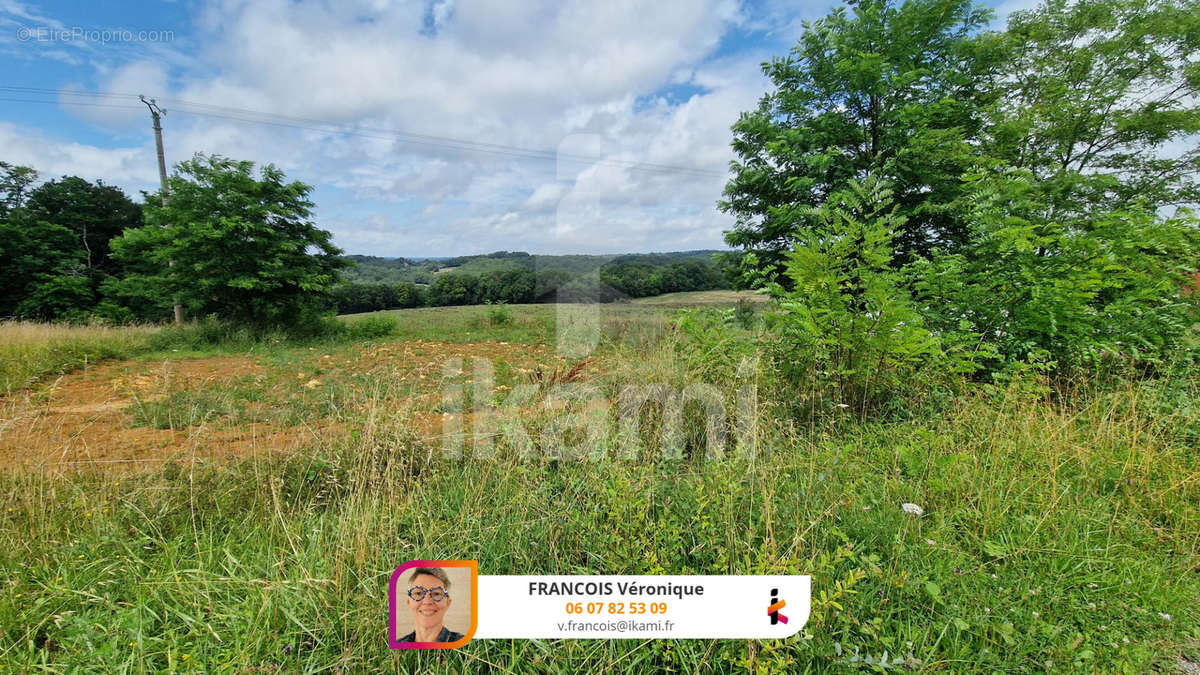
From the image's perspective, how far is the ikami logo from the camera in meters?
1.50

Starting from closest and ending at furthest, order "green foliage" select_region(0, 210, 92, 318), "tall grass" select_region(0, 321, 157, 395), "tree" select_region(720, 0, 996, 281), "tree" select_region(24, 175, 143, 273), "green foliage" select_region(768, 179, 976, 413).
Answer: "green foliage" select_region(768, 179, 976, 413), "tall grass" select_region(0, 321, 157, 395), "tree" select_region(720, 0, 996, 281), "green foliage" select_region(0, 210, 92, 318), "tree" select_region(24, 175, 143, 273)

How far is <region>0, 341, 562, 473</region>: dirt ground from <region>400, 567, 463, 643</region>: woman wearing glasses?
174 centimetres

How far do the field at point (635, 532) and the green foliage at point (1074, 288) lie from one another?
49 centimetres

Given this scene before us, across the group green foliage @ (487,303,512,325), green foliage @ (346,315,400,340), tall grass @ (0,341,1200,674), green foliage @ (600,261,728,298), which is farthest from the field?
green foliage @ (487,303,512,325)

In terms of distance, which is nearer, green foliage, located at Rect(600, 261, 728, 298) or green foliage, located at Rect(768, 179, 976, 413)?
green foliage, located at Rect(768, 179, 976, 413)

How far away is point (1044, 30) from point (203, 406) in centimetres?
1583

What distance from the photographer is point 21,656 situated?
148cm

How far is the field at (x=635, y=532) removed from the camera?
4.99 feet

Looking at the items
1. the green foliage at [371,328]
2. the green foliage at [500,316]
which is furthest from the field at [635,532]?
→ the green foliage at [500,316]

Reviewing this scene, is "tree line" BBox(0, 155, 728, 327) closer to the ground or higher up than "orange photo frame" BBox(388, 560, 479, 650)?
higher up

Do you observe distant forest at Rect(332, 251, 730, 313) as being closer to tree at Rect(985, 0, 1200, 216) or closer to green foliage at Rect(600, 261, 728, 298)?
green foliage at Rect(600, 261, 728, 298)

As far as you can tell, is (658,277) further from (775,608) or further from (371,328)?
(371,328)

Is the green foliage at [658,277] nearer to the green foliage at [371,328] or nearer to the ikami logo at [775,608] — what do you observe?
the ikami logo at [775,608]

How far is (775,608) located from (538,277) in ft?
11.9
